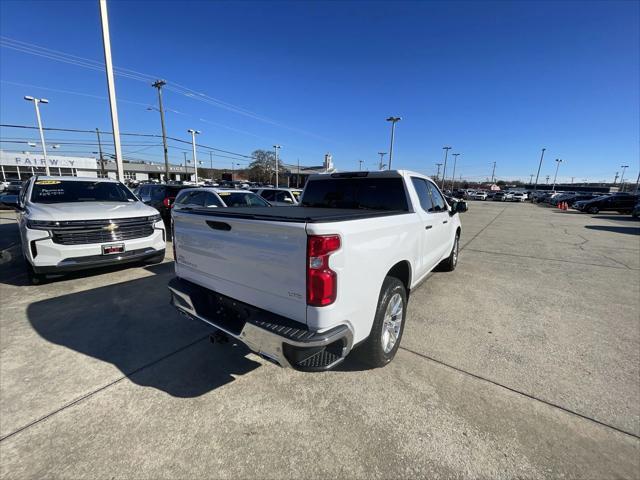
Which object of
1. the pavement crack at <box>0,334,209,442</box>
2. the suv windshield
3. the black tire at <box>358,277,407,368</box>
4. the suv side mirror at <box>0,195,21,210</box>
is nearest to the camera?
the pavement crack at <box>0,334,209,442</box>

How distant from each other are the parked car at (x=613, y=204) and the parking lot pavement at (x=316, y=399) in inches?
1146

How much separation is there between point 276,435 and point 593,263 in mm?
8954

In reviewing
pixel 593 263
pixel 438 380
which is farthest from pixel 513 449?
pixel 593 263

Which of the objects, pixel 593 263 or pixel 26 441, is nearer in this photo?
pixel 26 441

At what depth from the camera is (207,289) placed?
2.81 metres

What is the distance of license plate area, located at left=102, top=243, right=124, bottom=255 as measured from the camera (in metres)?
4.88

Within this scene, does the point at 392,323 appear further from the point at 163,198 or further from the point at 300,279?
the point at 163,198

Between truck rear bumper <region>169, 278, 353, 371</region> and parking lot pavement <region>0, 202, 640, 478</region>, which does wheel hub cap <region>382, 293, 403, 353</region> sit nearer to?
parking lot pavement <region>0, 202, 640, 478</region>

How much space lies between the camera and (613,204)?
2536 cm

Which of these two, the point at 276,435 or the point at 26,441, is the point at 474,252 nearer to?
the point at 276,435

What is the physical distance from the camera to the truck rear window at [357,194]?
387cm

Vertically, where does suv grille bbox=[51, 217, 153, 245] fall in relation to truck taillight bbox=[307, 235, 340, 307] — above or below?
below

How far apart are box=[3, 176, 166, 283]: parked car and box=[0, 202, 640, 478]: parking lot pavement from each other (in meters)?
0.67

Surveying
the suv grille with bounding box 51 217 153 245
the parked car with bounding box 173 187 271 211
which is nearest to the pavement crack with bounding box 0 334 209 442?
the suv grille with bounding box 51 217 153 245
